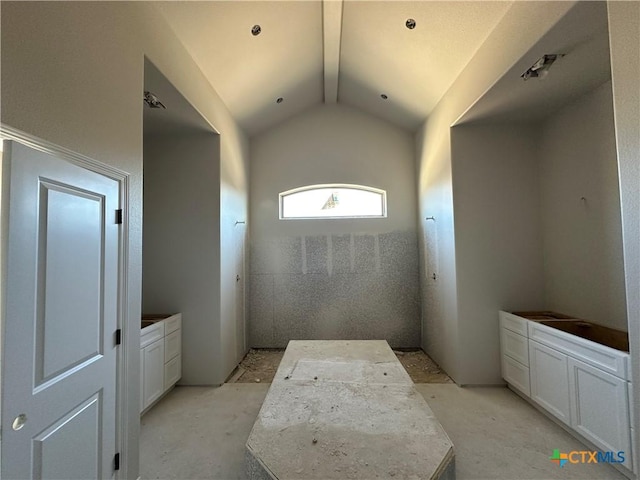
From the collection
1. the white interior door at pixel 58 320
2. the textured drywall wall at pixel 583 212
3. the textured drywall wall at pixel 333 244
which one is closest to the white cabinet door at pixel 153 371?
the white interior door at pixel 58 320

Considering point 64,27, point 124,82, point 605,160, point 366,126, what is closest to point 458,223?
point 605,160

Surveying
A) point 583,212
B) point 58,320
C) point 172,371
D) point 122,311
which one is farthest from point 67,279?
point 583,212

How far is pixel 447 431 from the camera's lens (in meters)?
2.32

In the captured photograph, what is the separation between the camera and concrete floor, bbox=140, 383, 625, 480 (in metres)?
1.90

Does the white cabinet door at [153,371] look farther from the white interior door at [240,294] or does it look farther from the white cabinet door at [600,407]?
the white cabinet door at [600,407]

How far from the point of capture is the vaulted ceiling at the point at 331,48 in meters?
2.36

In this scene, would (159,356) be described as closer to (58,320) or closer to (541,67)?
(58,320)

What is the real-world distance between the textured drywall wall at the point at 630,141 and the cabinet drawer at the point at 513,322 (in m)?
1.37

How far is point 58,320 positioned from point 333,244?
3.49m

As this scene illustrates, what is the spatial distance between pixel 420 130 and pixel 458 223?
5.83 feet

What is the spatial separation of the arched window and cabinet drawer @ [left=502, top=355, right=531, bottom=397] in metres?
2.46

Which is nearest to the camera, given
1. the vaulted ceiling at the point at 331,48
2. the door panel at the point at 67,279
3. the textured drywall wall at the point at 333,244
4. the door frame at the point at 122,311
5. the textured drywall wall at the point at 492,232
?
the door panel at the point at 67,279

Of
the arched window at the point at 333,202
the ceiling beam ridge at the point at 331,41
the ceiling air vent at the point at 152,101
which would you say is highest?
the ceiling beam ridge at the point at 331,41

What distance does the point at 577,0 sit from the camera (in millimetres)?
1599
